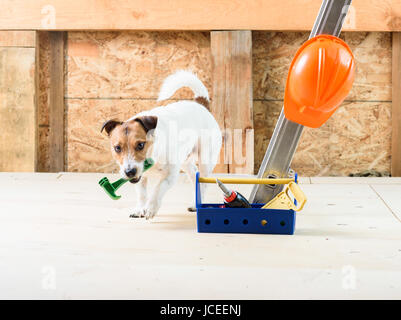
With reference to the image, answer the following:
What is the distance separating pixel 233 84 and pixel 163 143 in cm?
97

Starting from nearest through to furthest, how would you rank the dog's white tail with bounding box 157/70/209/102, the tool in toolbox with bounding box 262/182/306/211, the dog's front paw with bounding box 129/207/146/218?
the tool in toolbox with bounding box 262/182/306/211, the dog's front paw with bounding box 129/207/146/218, the dog's white tail with bounding box 157/70/209/102

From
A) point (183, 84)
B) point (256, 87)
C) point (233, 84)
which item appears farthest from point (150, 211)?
point (256, 87)

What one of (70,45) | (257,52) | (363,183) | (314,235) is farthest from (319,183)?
(70,45)

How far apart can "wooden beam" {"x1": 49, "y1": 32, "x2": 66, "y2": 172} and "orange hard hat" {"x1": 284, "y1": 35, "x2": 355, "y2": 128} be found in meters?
1.58

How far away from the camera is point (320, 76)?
1264 mm

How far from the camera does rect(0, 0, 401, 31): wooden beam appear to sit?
7.99ft

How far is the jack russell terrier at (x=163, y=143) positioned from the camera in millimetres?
1520

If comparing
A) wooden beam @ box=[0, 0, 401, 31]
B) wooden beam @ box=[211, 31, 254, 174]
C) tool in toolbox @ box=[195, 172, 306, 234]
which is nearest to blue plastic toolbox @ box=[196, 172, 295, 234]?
tool in toolbox @ box=[195, 172, 306, 234]

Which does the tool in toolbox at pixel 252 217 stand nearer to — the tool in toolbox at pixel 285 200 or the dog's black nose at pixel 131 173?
the tool in toolbox at pixel 285 200

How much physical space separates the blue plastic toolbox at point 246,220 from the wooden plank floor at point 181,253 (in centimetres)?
3

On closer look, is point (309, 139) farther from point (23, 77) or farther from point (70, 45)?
point (23, 77)

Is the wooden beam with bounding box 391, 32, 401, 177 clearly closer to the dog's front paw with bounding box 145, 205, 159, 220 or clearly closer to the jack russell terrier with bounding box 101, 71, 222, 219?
the jack russell terrier with bounding box 101, 71, 222, 219

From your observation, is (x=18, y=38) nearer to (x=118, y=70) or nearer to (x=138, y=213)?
(x=118, y=70)

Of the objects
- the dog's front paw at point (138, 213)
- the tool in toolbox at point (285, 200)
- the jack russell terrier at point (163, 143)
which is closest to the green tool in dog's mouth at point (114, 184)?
the jack russell terrier at point (163, 143)
